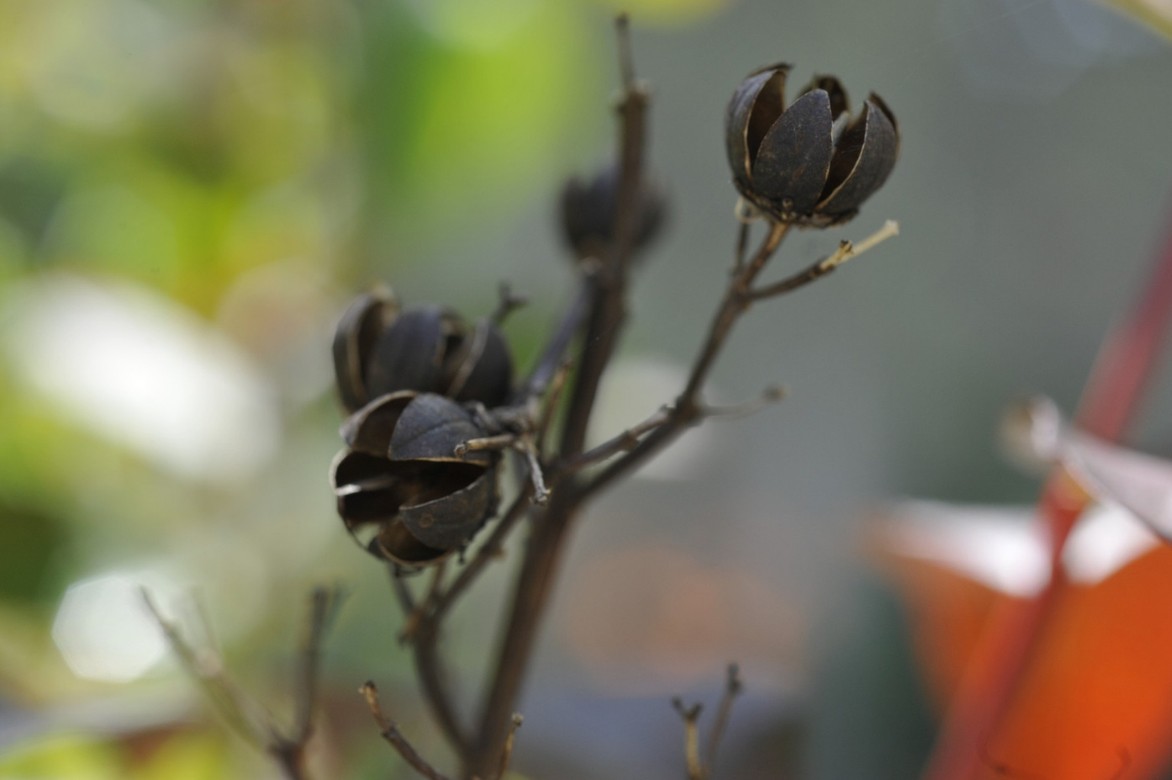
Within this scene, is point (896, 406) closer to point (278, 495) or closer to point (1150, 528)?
point (278, 495)

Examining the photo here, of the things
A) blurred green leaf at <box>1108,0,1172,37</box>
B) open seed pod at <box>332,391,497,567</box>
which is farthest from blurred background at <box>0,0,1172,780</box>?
open seed pod at <box>332,391,497,567</box>

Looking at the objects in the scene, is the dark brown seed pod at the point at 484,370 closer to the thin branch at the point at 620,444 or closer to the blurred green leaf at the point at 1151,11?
the thin branch at the point at 620,444

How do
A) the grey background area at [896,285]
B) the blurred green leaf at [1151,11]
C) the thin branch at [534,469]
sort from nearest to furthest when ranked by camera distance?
the thin branch at [534,469] → the blurred green leaf at [1151,11] → the grey background area at [896,285]

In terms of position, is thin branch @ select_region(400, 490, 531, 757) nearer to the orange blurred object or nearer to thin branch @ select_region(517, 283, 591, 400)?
thin branch @ select_region(517, 283, 591, 400)

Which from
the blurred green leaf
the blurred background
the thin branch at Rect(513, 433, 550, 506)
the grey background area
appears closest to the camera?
the thin branch at Rect(513, 433, 550, 506)

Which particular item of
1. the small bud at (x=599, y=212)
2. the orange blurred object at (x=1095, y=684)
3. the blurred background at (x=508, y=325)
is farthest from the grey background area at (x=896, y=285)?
the small bud at (x=599, y=212)

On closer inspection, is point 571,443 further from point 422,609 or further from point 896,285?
point 896,285

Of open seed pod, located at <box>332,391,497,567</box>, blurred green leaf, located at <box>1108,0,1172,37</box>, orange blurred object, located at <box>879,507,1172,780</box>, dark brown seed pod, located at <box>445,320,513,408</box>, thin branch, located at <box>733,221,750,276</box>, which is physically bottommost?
orange blurred object, located at <box>879,507,1172,780</box>
